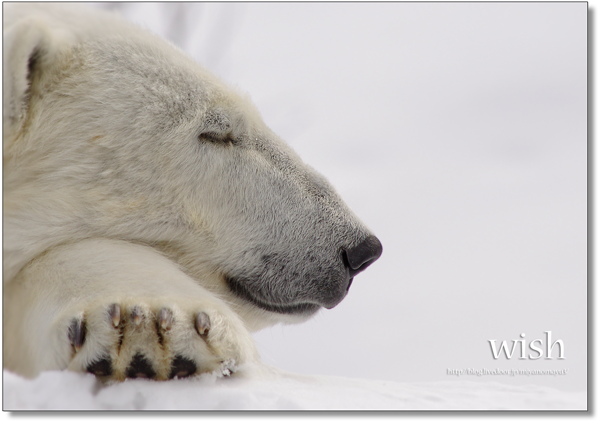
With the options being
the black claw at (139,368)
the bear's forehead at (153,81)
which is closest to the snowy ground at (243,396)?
the black claw at (139,368)

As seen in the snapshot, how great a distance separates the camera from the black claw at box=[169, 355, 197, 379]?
4.73 ft

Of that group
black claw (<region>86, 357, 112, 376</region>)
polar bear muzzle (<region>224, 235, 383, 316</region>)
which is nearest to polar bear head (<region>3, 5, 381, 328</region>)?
polar bear muzzle (<region>224, 235, 383, 316</region>)

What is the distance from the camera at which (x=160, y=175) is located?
7.06 feet

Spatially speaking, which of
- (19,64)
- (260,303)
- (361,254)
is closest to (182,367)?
(260,303)

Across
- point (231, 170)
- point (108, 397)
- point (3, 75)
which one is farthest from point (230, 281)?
point (3, 75)

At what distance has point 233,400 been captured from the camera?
1.42 meters

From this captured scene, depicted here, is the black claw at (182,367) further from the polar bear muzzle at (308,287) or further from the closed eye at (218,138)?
the closed eye at (218,138)

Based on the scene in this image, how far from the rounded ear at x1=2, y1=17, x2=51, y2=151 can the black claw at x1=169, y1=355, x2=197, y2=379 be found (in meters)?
1.09

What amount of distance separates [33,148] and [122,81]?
0.41m

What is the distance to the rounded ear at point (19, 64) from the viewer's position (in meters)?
1.88

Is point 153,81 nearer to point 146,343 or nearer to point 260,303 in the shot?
point 260,303

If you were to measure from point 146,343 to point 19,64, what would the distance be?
111cm

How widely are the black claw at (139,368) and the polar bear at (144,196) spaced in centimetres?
21

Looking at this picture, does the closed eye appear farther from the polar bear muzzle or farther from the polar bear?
the polar bear muzzle
